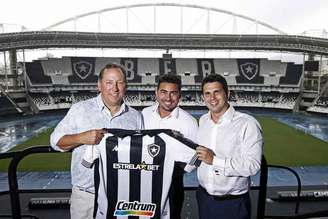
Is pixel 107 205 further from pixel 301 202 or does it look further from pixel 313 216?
pixel 301 202

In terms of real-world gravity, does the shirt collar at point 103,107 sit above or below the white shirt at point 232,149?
above

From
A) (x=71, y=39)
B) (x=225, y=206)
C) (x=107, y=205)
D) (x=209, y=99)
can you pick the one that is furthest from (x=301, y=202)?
(x=71, y=39)

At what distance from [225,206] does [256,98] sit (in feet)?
133

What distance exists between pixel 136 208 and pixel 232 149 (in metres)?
0.95

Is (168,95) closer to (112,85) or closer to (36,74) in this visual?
(112,85)

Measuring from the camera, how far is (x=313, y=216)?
1514 millimetres

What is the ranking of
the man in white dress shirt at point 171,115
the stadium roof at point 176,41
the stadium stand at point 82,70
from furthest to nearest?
1. the stadium stand at point 82,70
2. the stadium roof at point 176,41
3. the man in white dress shirt at point 171,115

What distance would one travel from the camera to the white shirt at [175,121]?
3189mm

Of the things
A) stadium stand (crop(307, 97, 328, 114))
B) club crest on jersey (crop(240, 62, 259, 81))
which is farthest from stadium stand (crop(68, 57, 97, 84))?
stadium stand (crop(307, 97, 328, 114))

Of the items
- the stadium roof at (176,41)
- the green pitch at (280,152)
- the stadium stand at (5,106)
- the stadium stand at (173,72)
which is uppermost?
the stadium roof at (176,41)

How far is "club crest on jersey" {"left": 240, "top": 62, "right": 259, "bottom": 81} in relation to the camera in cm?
4316

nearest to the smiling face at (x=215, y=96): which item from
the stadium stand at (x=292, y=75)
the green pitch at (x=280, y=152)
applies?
the green pitch at (x=280, y=152)

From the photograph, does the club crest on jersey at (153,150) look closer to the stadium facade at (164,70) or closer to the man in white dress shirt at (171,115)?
the man in white dress shirt at (171,115)

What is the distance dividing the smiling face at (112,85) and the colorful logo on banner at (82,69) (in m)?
41.1
